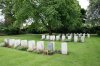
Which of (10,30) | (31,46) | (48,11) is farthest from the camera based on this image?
(10,30)

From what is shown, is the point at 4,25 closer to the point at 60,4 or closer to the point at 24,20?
the point at 24,20

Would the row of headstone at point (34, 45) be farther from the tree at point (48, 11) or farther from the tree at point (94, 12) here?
the tree at point (94, 12)

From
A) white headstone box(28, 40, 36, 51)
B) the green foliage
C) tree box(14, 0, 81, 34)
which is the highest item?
tree box(14, 0, 81, 34)

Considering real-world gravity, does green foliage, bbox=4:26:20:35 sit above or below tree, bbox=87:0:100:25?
below

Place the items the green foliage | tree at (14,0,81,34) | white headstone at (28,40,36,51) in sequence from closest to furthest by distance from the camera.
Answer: white headstone at (28,40,36,51)
tree at (14,0,81,34)
the green foliage

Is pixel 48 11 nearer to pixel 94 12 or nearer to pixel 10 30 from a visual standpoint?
pixel 94 12

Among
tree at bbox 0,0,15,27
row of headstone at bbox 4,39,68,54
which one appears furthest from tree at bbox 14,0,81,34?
tree at bbox 0,0,15,27

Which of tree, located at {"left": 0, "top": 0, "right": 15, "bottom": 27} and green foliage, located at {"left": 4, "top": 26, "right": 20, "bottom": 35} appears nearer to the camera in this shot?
green foliage, located at {"left": 4, "top": 26, "right": 20, "bottom": 35}

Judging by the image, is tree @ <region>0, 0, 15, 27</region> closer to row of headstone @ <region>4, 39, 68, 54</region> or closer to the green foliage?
the green foliage

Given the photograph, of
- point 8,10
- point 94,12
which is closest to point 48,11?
point 94,12

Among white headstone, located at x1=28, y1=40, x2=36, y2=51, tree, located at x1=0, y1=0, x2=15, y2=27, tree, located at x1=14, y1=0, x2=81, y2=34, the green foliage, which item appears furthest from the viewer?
tree, located at x1=0, y1=0, x2=15, y2=27

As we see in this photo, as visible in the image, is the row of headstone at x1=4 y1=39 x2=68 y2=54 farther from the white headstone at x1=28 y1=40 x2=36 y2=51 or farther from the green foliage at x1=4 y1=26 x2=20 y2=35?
the green foliage at x1=4 y1=26 x2=20 y2=35

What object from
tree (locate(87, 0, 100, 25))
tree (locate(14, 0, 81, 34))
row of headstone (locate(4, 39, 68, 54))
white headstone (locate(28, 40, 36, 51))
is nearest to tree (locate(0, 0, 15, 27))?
tree (locate(14, 0, 81, 34))

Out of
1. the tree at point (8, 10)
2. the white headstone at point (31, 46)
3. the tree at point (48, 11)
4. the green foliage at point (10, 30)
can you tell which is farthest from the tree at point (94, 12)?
the white headstone at point (31, 46)
